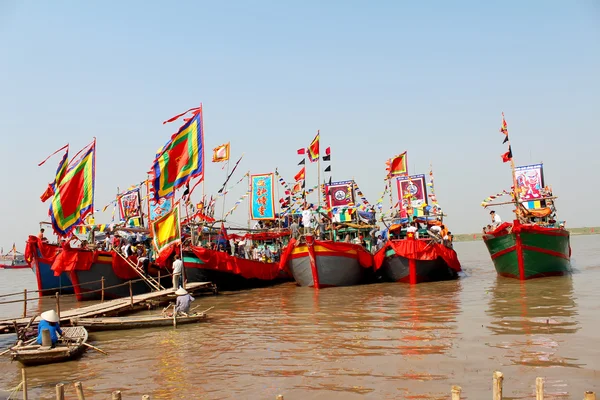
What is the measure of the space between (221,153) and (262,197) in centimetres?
307

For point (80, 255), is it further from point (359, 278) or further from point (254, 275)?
point (359, 278)

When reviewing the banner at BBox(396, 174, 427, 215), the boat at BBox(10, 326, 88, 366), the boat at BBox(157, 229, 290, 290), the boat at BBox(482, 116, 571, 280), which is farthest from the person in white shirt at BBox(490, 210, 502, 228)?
the boat at BBox(10, 326, 88, 366)

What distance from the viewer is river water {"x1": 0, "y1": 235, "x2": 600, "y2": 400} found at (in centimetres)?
827

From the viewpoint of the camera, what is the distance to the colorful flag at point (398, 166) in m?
29.5

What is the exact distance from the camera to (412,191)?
28938 mm

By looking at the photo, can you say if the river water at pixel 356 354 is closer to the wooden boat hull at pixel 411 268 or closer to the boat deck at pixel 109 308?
the boat deck at pixel 109 308

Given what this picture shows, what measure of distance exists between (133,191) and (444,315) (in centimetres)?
2168

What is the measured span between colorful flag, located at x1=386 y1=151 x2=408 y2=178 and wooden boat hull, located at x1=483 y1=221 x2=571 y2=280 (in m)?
7.41

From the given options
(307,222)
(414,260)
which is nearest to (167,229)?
(307,222)

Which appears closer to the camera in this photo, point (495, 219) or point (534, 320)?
point (534, 320)

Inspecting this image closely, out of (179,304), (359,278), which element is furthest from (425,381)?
(359,278)

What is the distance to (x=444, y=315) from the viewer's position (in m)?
14.3

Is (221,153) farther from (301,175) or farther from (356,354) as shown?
(356,354)

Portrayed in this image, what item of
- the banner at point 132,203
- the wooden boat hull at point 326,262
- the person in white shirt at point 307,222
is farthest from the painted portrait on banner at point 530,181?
the banner at point 132,203
